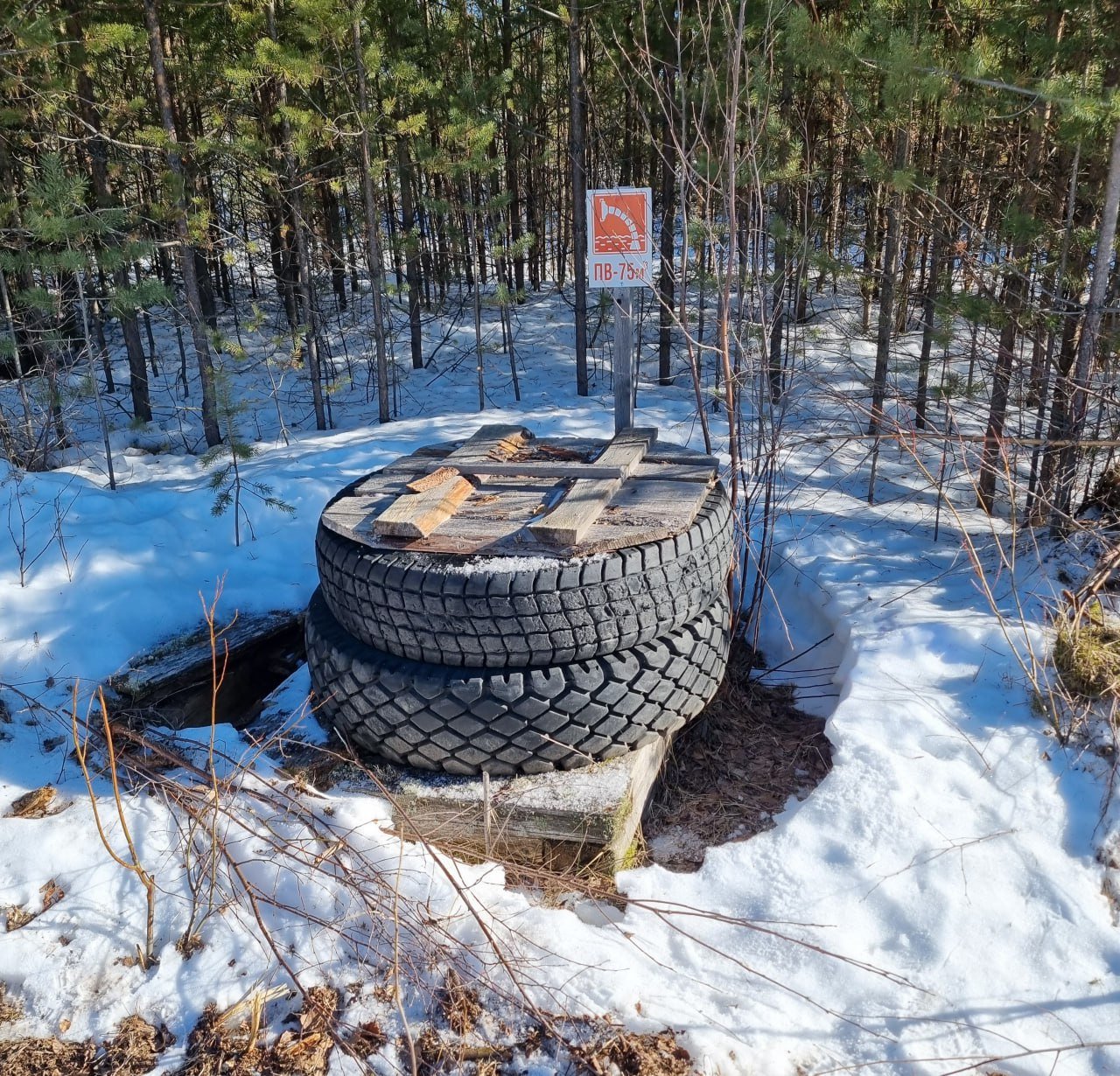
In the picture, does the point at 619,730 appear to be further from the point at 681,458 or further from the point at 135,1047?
the point at 135,1047

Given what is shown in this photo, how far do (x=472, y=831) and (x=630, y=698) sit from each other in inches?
27.9

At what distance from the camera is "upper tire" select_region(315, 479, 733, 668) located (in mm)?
2789

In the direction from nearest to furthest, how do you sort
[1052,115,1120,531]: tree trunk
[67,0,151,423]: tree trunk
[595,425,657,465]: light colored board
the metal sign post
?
1. [595,425,657,465]: light colored board
2. [1052,115,1120,531]: tree trunk
3. the metal sign post
4. [67,0,151,423]: tree trunk

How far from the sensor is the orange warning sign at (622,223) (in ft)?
14.1

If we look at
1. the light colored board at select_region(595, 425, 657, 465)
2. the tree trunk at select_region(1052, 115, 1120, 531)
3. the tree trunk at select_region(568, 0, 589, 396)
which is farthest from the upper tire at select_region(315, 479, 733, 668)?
the tree trunk at select_region(568, 0, 589, 396)

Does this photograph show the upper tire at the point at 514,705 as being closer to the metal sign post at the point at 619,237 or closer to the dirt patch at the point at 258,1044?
the dirt patch at the point at 258,1044

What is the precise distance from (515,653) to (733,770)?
123 cm

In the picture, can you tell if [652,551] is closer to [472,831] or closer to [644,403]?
[472,831]

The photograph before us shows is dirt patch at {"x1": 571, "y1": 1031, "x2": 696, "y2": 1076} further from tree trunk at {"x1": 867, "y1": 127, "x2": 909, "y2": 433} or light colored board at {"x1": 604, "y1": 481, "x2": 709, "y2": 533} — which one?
tree trunk at {"x1": 867, "y1": 127, "x2": 909, "y2": 433}

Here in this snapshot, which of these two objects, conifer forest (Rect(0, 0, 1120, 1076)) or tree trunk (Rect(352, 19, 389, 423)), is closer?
conifer forest (Rect(0, 0, 1120, 1076))

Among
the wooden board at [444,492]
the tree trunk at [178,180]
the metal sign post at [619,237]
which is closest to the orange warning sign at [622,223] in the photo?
the metal sign post at [619,237]

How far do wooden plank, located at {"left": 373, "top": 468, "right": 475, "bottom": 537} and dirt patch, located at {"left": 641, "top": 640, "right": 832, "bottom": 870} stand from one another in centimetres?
137

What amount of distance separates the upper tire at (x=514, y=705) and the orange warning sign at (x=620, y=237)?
6.79ft

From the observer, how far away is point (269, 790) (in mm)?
2992
